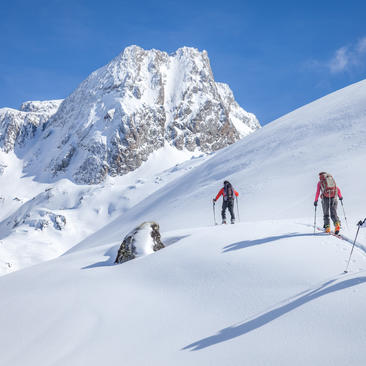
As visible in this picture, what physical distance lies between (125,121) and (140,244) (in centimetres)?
11771

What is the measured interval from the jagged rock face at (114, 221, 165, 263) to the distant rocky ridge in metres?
107

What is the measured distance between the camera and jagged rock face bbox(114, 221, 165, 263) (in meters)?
9.41

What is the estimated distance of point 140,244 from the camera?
378 inches

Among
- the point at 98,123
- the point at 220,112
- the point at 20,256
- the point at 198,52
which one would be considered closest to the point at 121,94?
the point at 98,123

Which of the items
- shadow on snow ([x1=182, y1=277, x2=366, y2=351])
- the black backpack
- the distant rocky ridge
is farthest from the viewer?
the distant rocky ridge

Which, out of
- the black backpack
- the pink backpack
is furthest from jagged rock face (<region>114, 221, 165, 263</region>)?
the pink backpack

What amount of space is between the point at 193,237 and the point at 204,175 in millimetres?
19182

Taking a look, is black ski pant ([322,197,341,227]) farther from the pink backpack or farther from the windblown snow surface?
the windblown snow surface

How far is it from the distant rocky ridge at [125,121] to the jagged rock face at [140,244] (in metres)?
107

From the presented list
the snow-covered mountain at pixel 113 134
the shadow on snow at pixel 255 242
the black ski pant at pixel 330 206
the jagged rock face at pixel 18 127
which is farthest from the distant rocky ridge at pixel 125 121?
the shadow on snow at pixel 255 242

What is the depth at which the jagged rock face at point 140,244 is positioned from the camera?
9.41 metres

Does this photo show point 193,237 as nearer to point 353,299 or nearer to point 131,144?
point 353,299

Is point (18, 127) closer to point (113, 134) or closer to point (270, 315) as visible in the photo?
point (113, 134)

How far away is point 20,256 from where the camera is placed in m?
53.6
